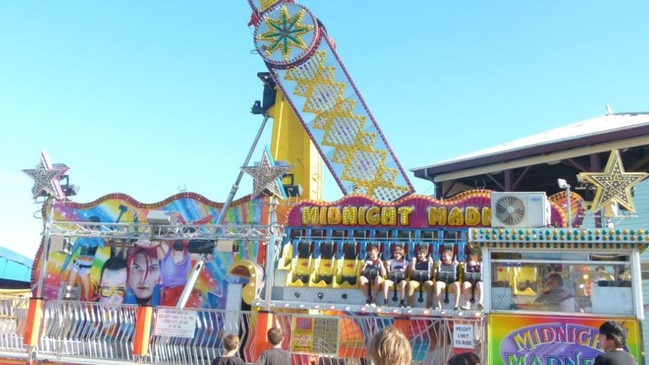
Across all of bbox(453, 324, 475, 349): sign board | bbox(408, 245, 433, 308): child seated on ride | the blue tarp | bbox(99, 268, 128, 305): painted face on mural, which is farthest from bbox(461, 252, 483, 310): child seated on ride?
the blue tarp

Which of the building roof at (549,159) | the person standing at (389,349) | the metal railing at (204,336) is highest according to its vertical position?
the building roof at (549,159)

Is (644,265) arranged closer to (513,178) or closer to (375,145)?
(513,178)

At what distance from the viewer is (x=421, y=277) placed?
35.1 feet

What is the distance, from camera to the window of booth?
285 inches

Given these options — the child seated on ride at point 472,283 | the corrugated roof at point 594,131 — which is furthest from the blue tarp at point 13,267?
the child seated on ride at point 472,283

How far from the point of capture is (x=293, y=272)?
12156 mm

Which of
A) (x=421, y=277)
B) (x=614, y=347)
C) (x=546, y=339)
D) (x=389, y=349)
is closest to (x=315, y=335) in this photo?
(x=421, y=277)

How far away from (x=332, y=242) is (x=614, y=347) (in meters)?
9.09

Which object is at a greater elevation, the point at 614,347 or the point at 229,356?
the point at 614,347

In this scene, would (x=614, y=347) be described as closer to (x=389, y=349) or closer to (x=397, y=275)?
(x=389, y=349)

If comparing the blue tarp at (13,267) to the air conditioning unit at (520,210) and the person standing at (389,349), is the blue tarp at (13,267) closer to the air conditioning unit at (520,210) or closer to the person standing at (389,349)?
the air conditioning unit at (520,210)

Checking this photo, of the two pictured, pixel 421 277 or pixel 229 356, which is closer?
pixel 229 356

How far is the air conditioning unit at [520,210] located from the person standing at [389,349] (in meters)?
6.10

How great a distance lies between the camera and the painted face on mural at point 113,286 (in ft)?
50.4
